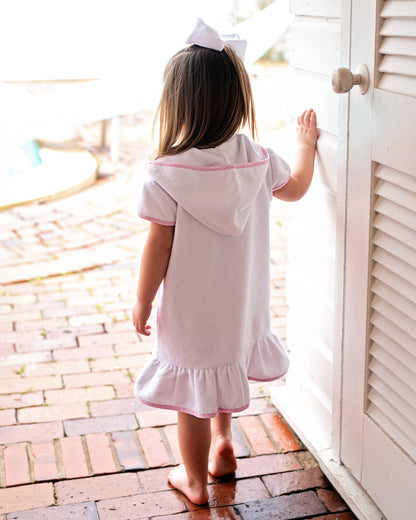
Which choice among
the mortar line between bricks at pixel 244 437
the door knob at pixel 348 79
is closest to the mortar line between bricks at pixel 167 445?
the mortar line between bricks at pixel 244 437

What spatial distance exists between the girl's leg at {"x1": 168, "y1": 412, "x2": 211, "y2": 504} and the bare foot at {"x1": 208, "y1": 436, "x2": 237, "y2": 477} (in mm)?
106

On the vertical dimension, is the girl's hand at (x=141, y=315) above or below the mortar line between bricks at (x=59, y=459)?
above

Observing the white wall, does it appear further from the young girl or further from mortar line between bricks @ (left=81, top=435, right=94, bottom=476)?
mortar line between bricks @ (left=81, top=435, right=94, bottom=476)

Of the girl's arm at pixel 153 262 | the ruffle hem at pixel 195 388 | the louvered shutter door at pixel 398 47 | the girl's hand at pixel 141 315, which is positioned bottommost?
the ruffle hem at pixel 195 388

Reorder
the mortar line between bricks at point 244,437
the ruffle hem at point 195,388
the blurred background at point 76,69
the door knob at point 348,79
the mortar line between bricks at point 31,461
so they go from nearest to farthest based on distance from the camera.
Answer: the door knob at point 348,79
the ruffle hem at point 195,388
the mortar line between bricks at point 31,461
the mortar line between bricks at point 244,437
the blurred background at point 76,69

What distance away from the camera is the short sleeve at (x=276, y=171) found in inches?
77.4

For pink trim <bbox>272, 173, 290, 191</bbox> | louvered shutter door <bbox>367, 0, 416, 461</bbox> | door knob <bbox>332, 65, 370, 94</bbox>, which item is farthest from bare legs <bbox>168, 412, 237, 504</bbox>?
door knob <bbox>332, 65, 370, 94</bbox>

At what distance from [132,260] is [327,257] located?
191 cm

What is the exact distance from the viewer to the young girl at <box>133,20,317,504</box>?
5.99 feet

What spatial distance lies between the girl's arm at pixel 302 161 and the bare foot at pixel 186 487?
2.66ft

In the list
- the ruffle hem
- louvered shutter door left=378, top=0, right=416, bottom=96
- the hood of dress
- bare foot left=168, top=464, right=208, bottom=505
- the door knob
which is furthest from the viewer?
bare foot left=168, top=464, right=208, bottom=505

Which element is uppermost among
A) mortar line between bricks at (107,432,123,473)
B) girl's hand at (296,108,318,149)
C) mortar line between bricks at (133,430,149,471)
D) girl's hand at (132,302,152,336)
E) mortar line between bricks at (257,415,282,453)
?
girl's hand at (296,108,318,149)

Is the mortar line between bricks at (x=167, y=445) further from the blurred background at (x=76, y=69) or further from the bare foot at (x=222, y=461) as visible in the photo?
the blurred background at (x=76, y=69)

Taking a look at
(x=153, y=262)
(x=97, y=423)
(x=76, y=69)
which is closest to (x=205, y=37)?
Result: (x=153, y=262)
